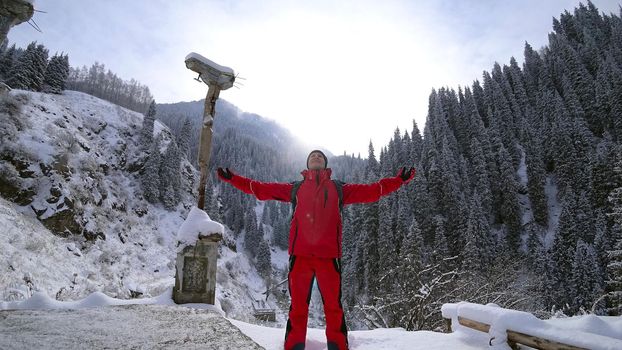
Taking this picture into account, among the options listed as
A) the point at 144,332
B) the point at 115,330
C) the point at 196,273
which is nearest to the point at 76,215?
the point at 196,273

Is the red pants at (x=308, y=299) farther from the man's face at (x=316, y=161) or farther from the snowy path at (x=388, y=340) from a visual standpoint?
the man's face at (x=316, y=161)

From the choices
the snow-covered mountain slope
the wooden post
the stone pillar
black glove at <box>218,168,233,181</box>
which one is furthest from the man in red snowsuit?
the snow-covered mountain slope

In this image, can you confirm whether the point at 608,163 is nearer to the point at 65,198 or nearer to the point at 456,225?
the point at 456,225

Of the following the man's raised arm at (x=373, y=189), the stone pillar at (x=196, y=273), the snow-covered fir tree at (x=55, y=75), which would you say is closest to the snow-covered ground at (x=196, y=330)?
the stone pillar at (x=196, y=273)

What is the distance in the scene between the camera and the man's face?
4.10m

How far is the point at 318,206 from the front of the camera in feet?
12.0

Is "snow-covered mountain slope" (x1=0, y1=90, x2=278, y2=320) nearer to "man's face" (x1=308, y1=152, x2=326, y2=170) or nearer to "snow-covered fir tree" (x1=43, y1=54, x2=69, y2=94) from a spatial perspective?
"snow-covered fir tree" (x1=43, y1=54, x2=69, y2=94)

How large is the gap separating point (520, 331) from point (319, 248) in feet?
6.79

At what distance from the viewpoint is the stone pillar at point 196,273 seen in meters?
5.21

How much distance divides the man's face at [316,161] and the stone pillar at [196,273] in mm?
2311

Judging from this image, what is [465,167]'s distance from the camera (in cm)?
5866

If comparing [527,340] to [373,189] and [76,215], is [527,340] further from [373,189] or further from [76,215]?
[76,215]

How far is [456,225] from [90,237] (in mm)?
46821

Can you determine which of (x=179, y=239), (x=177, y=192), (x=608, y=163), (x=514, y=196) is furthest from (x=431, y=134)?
(x=179, y=239)
